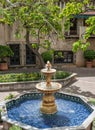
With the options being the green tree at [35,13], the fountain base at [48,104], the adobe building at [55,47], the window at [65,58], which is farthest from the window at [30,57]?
the fountain base at [48,104]

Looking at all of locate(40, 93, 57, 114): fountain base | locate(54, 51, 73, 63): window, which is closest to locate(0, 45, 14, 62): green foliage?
locate(54, 51, 73, 63): window

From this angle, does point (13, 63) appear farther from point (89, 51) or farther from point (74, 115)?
point (74, 115)

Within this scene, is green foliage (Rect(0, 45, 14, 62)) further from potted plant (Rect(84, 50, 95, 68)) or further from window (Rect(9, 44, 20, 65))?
potted plant (Rect(84, 50, 95, 68))

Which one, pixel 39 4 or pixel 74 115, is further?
pixel 39 4

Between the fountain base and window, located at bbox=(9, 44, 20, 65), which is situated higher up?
window, located at bbox=(9, 44, 20, 65)

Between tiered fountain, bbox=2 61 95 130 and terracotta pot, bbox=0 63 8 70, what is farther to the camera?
terracotta pot, bbox=0 63 8 70

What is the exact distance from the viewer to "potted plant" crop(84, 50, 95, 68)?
30.0m

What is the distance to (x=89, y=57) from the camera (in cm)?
3014

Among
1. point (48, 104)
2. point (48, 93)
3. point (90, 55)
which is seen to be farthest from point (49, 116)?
point (90, 55)

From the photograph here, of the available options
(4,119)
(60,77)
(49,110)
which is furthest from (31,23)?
(4,119)

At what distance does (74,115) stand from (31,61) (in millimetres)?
14826

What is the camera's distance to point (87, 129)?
47.4ft

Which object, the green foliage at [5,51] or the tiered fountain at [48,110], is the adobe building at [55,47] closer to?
the green foliage at [5,51]

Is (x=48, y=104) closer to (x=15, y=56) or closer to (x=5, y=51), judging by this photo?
(x=5, y=51)
